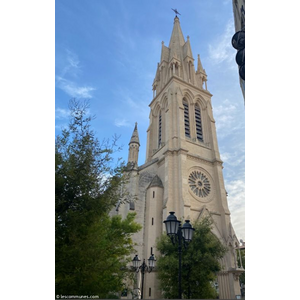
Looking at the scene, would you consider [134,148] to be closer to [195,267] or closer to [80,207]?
[195,267]

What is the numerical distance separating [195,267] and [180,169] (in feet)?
30.4

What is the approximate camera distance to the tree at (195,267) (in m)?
8.91

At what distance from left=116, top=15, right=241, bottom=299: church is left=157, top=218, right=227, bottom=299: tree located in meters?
3.22

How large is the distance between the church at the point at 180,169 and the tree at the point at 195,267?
3.22m

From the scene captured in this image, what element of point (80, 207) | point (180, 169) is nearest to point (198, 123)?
point (180, 169)

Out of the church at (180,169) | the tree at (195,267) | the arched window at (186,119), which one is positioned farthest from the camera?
Result: the arched window at (186,119)

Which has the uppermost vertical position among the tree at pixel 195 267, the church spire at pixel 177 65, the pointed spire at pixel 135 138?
the church spire at pixel 177 65

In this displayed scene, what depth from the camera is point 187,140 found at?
67.9 feet

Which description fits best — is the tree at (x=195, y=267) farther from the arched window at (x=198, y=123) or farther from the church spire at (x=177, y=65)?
the church spire at (x=177, y=65)

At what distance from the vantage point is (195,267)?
368 inches

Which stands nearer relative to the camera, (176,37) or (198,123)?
(198,123)

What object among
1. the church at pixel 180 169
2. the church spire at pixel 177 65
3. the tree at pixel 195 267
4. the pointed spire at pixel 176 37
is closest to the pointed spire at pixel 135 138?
the church at pixel 180 169
